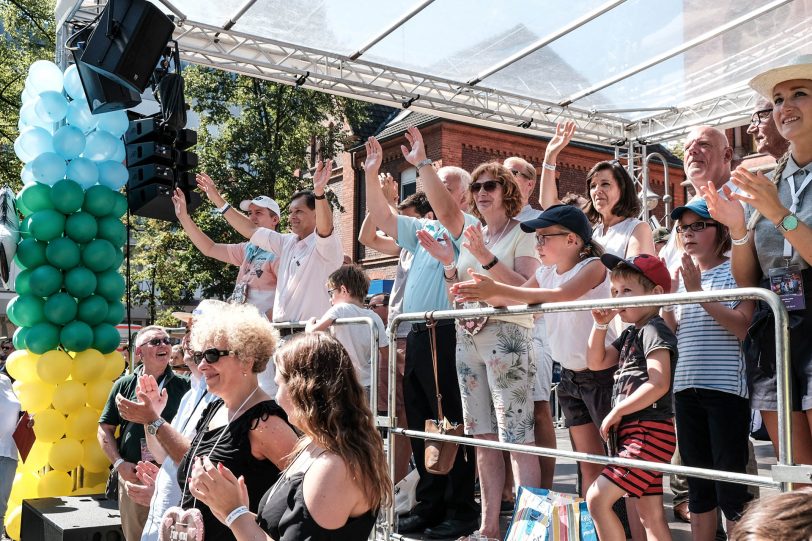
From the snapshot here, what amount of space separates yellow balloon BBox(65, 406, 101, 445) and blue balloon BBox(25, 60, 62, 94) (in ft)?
8.99

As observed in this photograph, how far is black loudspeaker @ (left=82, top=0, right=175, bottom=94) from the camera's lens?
255 inches

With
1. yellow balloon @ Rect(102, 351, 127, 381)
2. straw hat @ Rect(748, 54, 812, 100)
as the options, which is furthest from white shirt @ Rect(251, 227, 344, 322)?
straw hat @ Rect(748, 54, 812, 100)

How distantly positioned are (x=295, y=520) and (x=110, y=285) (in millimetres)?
4959

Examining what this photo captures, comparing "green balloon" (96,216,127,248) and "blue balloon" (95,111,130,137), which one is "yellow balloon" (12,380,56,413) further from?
"blue balloon" (95,111,130,137)

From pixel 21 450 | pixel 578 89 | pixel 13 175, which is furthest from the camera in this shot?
pixel 13 175

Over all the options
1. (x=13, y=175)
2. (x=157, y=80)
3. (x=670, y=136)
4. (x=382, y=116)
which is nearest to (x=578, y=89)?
(x=670, y=136)

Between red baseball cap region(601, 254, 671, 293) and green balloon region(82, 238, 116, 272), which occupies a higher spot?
green balloon region(82, 238, 116, 272)

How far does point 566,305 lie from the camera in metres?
3.51

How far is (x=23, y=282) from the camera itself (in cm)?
664

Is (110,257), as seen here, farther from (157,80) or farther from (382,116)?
(382,116)

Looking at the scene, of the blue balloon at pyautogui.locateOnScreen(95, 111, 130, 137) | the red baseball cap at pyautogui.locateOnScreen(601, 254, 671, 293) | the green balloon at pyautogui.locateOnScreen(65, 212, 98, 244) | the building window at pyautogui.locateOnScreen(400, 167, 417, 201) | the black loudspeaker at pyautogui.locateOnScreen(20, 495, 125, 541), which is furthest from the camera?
the building window at pyautogui.locateOnScreen(400, 167, 417, 201)

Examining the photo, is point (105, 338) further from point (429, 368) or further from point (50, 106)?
point (429, 368)

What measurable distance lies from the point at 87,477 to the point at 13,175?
15994mm

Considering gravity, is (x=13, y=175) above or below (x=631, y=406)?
above
